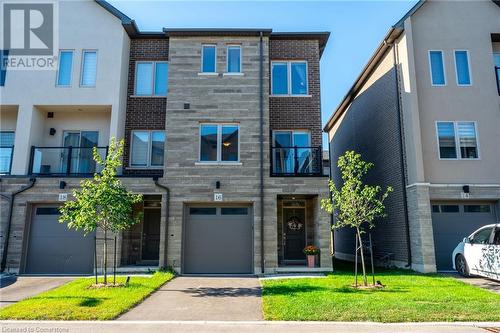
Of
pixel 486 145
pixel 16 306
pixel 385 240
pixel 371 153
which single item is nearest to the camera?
pixel 16 306

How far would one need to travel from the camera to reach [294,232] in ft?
50.7

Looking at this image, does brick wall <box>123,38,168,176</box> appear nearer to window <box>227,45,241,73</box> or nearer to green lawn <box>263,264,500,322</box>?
window <box>227,45,241,73</box>

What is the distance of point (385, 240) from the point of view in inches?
629

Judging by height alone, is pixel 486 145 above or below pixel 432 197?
above

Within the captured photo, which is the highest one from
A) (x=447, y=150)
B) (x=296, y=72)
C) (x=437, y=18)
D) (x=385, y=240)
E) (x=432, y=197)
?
(x=437, y=18)

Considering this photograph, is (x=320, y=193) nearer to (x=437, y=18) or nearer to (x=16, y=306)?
(x=437, y=18)

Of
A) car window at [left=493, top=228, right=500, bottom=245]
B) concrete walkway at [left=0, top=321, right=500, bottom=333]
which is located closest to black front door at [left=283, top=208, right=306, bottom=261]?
car window at [left=493, top=228, right=500, bottom=245]

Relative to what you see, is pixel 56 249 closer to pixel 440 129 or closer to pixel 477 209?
pixel 440 129

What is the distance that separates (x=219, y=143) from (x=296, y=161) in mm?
3010

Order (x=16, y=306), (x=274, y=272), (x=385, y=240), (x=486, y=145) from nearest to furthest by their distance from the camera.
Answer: (x=16, y=306) < (x=274, y=272) < (x=486, y=145) < (x=385, y=240)

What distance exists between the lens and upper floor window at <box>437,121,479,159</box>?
14039 mm

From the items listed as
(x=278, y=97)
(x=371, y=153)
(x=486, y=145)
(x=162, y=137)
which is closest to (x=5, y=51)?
(x=162, y=137)

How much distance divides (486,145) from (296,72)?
7.72 metres

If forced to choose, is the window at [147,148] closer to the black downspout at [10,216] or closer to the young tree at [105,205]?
the black downspout at [10,216]
